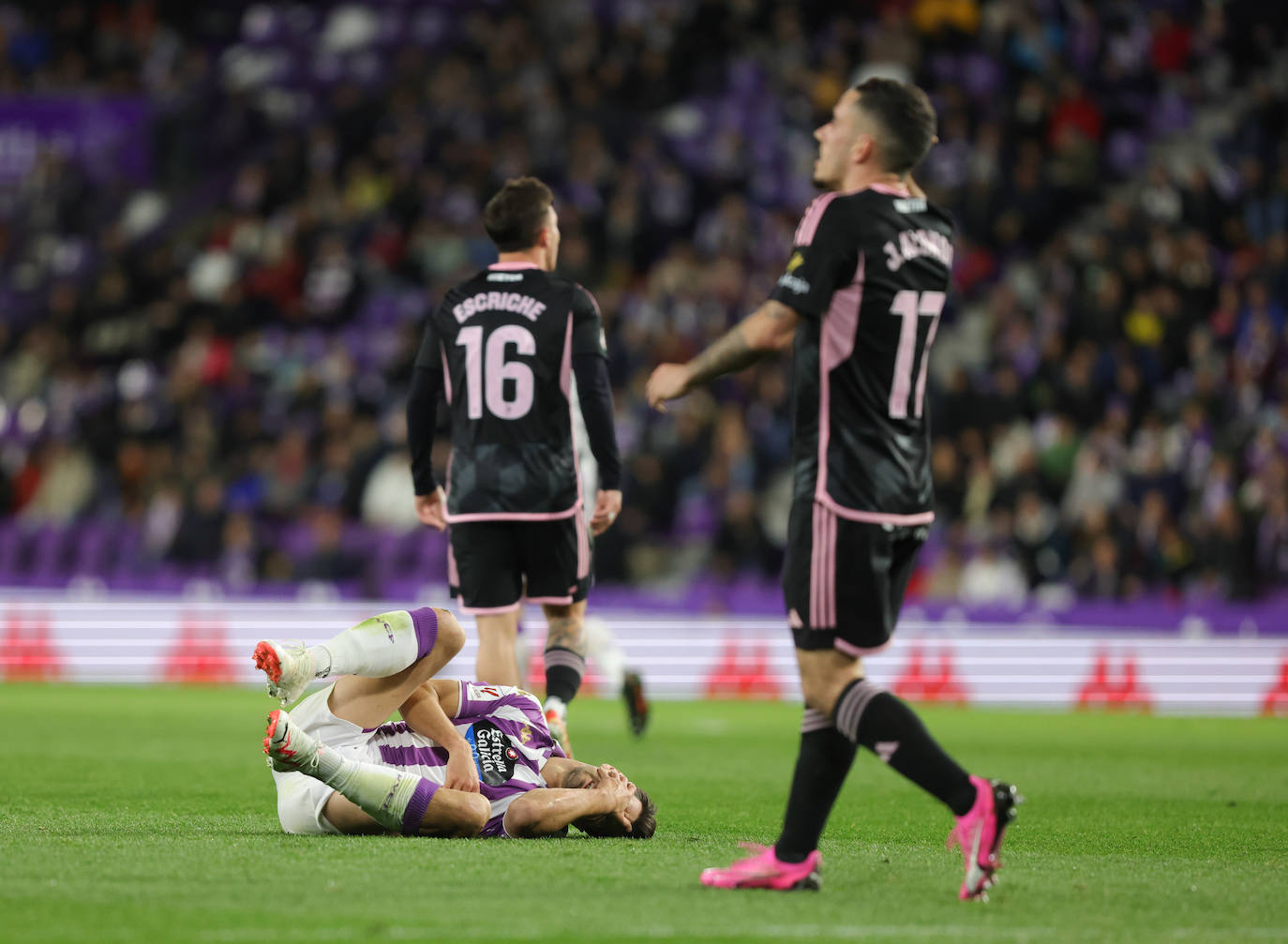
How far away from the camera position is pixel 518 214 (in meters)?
7.75

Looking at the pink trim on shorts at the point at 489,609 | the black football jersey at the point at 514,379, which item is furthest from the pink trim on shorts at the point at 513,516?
the pink trim on shorts at the point at 489,609

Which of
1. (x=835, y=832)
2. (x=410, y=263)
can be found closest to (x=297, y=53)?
(x=410, y=263)

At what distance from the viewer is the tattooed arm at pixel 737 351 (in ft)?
16.0

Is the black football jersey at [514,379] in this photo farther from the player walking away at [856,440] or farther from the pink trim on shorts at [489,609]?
the player walking away at [856,440]

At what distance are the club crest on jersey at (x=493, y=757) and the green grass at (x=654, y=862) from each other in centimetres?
25

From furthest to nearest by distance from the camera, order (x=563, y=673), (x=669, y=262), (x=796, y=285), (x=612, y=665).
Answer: (x=669, y=262), (x=612, y=665), (x=563, y=673), (x=796, y=285)

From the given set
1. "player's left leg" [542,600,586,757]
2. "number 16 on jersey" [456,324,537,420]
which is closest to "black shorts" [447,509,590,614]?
"player's left leg" [542,600,586,757]

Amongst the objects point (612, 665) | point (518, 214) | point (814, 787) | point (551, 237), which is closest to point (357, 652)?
point (814, 787)

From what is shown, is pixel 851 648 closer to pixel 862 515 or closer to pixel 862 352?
pixel 862 515

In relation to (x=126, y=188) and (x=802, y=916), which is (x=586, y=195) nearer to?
(x=126, y=188)

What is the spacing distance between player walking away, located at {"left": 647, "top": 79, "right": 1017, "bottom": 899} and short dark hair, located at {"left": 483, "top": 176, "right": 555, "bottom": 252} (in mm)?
2734

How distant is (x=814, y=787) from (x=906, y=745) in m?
0.32

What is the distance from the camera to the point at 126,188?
78.7 ft

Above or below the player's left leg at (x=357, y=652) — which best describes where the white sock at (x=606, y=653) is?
below
